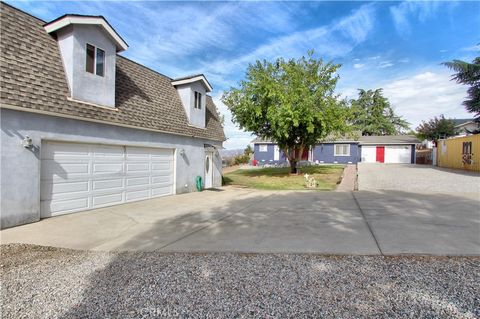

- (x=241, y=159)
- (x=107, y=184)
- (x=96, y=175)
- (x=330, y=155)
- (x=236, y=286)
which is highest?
(x=330, y=155)

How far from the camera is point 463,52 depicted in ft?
60.1

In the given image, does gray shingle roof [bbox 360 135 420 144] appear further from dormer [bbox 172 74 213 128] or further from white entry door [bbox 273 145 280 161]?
dormer [bbox 172 74 213 128]

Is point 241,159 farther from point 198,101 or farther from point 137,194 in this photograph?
point 137,194

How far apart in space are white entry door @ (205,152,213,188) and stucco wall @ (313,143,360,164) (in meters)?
20.5

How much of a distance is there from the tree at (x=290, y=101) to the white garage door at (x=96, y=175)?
8045 mm

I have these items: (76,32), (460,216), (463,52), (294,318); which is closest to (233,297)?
(294,318)

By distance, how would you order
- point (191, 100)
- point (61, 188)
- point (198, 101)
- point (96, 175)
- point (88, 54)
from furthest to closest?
point (198, 101), point (191, 100), point (96, 175), point (88, 54), point (61, 188)

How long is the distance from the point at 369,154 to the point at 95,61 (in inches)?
1277

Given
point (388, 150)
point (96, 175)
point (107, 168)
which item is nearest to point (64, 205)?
point (96, 175)

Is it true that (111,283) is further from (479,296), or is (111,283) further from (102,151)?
(102,151)

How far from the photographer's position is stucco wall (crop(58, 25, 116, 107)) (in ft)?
26.0

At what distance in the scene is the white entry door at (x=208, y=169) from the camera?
14023mm

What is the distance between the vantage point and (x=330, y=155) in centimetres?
3247

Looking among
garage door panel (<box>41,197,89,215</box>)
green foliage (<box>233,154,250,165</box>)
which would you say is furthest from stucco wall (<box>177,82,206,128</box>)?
green foliage (<box>233,154,250,165</box>)
